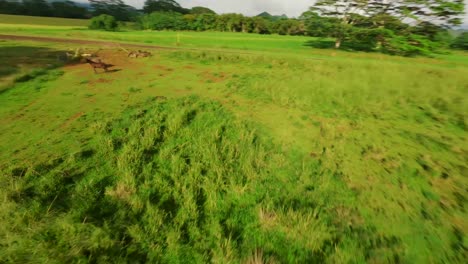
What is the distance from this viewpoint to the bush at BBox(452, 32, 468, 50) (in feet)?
149

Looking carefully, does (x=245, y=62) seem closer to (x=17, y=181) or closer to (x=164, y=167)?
(x=164, y=167)

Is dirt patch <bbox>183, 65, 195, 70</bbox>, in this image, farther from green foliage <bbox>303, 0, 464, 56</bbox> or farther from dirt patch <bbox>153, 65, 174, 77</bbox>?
green foliage <bbox>303, 0, 464, 56</bbox>

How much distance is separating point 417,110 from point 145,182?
1140 centimetres

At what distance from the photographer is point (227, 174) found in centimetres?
660

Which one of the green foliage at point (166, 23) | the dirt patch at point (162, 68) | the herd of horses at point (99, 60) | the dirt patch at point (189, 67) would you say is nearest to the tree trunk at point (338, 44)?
the dirt patch at point (189, 67)

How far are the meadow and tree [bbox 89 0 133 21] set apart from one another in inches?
3543

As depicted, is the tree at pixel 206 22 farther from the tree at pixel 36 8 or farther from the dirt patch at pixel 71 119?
the dirt patch at pixel 71 119

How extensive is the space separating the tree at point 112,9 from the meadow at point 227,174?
295 feet

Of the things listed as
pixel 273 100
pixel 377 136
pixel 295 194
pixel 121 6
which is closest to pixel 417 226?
pixel 295 194

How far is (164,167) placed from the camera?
22.5 ft

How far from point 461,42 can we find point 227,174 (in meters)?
60.2

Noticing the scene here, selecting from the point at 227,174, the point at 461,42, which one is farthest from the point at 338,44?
the point at 227,174

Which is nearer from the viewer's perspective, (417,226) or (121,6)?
(417,226)

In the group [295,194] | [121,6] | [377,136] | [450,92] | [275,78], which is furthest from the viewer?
[121,6]
